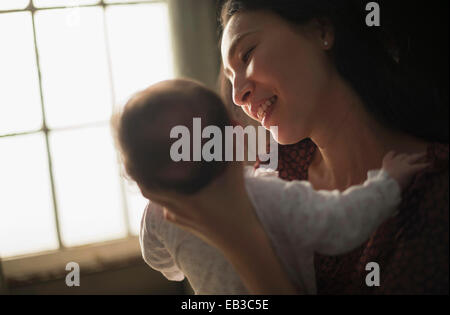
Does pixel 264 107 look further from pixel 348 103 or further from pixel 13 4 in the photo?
pixel 13 4

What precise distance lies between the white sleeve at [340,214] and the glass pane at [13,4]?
1047 millimetres

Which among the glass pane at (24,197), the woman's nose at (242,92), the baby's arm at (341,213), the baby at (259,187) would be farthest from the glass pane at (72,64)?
the baby's arm at (341,213)

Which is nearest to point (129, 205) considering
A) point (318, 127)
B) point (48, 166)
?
point (48, 166)

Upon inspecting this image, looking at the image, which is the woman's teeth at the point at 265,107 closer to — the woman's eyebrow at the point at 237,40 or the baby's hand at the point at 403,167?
the woman's eyebrow at the point at 237,40

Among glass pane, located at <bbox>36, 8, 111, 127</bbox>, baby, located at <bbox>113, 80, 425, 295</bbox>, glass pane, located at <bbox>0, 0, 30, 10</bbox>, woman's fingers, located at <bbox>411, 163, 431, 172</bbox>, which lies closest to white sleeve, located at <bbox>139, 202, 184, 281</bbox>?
baby, located at <bbox>113, 80, 425, 295</bbox>

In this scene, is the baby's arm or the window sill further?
the window sill

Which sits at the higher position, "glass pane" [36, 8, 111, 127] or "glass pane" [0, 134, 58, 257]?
"glass pane" [36, 8, 111, 127]

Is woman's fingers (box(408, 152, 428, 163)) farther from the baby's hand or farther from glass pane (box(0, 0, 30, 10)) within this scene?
glass pane (box(0, 0, 30, 10))

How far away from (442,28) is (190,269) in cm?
52

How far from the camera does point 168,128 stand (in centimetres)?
50

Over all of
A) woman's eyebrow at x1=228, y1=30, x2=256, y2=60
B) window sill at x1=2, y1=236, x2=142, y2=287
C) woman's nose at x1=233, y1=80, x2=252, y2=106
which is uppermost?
woman's eyebrow at x1=228, y1=30, x2=256, y2=60

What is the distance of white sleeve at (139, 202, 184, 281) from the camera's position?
62 centimetres

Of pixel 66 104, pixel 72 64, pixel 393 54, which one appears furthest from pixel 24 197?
pixel 393 54

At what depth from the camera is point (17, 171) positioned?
50.9 inches
